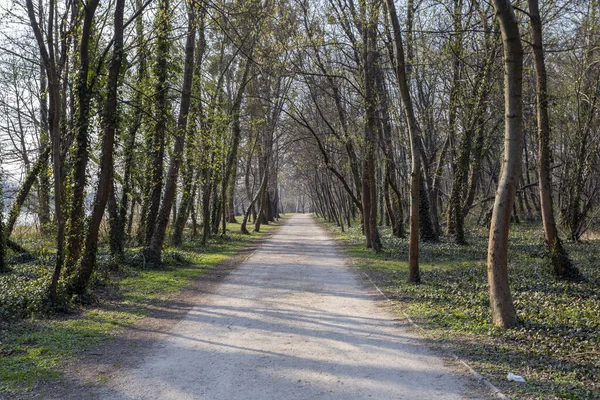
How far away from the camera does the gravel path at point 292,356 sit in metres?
5.09

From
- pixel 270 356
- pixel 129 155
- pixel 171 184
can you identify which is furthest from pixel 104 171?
pixel 129 155

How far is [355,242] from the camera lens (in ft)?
80.8

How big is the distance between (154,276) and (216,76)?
18697 mm

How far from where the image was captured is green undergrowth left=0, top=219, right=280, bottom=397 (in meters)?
6.05

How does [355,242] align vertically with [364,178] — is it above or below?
below

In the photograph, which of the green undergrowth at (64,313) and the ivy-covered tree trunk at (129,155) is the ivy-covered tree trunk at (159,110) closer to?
the ivy-covered tree trunk at (129,155)

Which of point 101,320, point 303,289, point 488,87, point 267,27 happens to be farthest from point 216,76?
point 101,320

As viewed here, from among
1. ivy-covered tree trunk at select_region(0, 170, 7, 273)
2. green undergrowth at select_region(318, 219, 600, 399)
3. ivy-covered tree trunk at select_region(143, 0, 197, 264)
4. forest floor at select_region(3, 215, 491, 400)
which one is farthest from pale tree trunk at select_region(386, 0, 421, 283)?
ivy-covered tree trunk at select_region(0, 170, 7, 273)

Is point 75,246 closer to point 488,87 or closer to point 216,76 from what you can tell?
point 488,87

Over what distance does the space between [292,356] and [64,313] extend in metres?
5.01

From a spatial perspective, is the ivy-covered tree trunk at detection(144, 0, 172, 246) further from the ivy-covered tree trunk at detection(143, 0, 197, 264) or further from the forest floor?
the forest floor

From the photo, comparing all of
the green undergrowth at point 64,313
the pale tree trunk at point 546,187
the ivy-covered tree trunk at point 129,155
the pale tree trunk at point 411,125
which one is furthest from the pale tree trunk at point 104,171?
the pale tree trunk at point 546,187

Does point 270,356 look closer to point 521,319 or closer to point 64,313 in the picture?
point 521,319

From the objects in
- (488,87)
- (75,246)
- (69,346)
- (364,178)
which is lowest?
(69,346)
